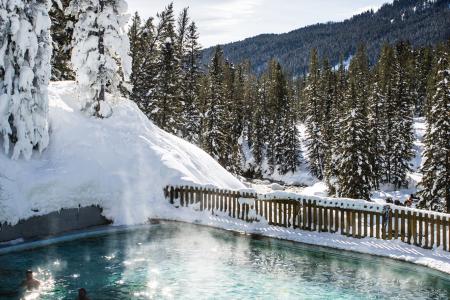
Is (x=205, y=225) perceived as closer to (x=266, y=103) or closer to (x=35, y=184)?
(x=35, y=184)

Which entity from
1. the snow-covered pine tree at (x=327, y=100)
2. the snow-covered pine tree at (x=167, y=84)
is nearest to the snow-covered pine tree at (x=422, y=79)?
the snow-covered pine tree at (x=327, y=100)

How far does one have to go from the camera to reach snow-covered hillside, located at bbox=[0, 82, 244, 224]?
17.8 m

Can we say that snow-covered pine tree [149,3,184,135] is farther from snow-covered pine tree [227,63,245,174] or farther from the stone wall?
the stone wall

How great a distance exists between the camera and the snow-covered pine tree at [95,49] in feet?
80.1

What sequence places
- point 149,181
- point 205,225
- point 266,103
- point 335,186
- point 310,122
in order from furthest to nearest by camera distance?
1. point 266,103
2. point 310,122
3. point 335,186
4. point 149,181
5. point 205,225

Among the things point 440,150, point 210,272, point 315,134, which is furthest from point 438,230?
point 315,134

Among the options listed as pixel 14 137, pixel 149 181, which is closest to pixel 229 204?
pixel 149 181

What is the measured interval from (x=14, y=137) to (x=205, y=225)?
28.7ft

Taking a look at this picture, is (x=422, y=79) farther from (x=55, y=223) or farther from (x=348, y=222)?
(x=55, y=223)

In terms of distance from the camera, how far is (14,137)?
18.9 m

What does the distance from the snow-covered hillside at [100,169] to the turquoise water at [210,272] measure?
239 cm

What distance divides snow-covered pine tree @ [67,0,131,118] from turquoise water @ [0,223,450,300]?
31.3 ft

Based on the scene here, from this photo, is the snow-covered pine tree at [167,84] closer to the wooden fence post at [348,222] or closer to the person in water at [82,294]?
the wooden fence post at [348,222]

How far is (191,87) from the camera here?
53250 millimetres
